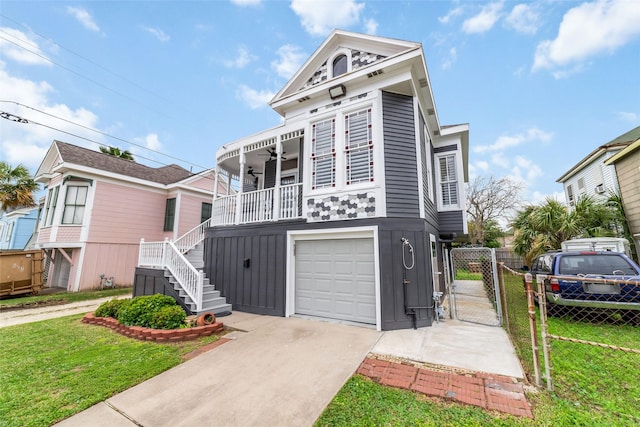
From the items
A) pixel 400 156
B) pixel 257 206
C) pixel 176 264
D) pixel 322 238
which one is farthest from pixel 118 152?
pixel 400 156

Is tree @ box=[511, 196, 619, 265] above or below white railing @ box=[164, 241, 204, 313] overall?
above

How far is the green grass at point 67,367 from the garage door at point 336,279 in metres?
2.47

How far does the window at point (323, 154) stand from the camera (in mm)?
6414

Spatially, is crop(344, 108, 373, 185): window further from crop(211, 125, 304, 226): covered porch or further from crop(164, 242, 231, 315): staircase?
crop(164, 242, 231, 315): staircase

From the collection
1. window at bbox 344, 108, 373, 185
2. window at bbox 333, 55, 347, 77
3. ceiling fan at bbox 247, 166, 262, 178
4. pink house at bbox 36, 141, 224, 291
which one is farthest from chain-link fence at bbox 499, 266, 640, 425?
pink house at bbox 36, 141, 224, 291

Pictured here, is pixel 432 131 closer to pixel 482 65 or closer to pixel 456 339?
pixel 482 65

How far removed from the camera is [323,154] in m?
6.55

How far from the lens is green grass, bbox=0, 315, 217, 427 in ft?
8.87

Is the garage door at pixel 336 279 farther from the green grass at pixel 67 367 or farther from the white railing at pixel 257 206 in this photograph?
the green grass at pixel 67 367

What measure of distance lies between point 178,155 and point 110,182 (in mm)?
5281

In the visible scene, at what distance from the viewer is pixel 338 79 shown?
6383mm

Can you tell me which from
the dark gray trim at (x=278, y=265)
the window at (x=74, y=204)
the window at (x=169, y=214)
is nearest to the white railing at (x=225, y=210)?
the dark gray trim at (x=278, y=265)

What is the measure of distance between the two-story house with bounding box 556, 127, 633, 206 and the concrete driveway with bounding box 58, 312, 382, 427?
13.9 meters

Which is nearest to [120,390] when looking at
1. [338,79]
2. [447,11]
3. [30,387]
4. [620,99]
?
[30,387]
